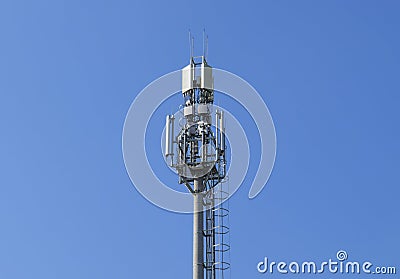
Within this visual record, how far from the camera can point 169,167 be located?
6912cm

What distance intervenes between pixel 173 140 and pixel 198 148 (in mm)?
2080

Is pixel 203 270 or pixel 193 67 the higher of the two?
pixel 193 67

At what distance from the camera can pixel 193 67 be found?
72625 mm

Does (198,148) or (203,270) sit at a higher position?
(198,148)

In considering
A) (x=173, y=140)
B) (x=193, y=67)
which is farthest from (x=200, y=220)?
(x=193, y=67)

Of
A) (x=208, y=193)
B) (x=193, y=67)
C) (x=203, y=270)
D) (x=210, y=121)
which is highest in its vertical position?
(x=193, y=67)

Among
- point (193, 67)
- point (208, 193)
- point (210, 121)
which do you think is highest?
point (193, 67)

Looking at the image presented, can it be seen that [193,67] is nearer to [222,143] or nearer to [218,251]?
[222,143]

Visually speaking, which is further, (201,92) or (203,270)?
(201,92)

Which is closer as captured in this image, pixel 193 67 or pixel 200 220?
pixel 200 220

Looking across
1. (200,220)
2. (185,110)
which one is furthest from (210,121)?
(200,220)

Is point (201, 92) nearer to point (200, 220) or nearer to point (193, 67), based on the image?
point (193, 67)

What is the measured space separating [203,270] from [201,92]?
48.2ft

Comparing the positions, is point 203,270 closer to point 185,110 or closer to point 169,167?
point 169,167
